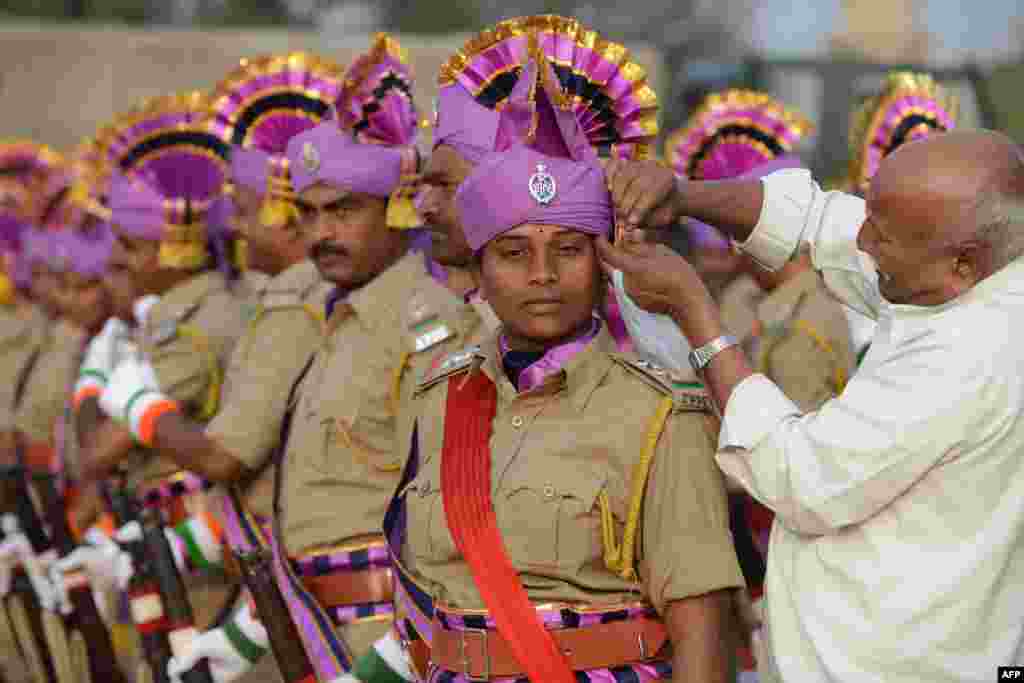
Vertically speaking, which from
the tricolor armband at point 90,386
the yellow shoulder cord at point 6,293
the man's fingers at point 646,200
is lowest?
the yellow shoulder cord at point 6,293

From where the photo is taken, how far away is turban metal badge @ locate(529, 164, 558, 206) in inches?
127

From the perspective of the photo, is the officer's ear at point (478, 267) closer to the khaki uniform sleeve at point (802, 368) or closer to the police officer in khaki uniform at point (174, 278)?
the khaki uniform sleeve at point (802, 368)

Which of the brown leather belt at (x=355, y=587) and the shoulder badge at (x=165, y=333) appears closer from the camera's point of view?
the brown leather belt at (x=355, y=587)

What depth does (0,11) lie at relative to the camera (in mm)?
20547

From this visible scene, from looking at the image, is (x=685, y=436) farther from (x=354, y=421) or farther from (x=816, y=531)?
(x=354, y=421)

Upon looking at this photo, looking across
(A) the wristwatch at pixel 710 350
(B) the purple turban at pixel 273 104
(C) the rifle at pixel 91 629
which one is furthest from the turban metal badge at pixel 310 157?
(C) the rifle at pixel 91 629

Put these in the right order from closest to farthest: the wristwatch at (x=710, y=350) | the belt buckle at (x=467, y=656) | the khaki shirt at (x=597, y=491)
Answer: the wristwatch at (x=710, y=350), the khaki shirt at (x=597, y=491), the belt buckle at (x=467, y=656)

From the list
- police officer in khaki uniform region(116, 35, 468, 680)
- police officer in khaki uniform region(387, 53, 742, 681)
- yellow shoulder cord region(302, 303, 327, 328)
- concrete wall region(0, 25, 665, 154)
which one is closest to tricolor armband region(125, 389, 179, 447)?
police officer in khaki uniform region(116, 35, 468, 680)

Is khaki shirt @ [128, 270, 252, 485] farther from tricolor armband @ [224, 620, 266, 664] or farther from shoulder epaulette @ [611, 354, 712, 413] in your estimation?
shoulder epaulette @ [611, 354, 712, 413]

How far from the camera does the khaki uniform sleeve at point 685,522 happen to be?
300 centimetres

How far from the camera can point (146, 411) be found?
515cm

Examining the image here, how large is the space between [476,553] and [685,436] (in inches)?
20.9

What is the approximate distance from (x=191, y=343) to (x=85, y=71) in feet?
34.1

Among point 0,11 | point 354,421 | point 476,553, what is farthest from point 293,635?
point 0,11
